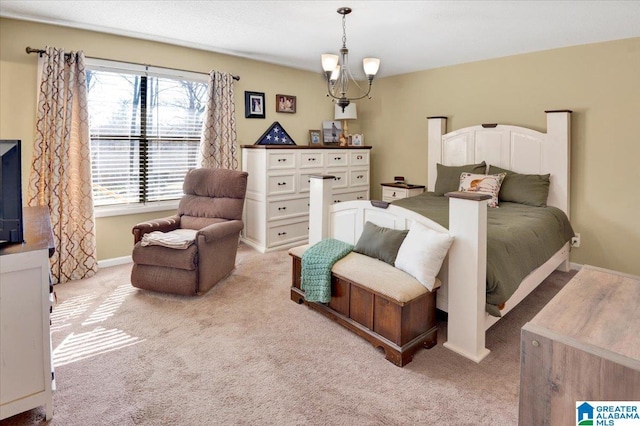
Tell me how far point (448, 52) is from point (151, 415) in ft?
14.0

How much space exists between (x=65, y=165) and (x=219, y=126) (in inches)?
64.3

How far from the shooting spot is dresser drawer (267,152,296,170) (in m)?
4.49

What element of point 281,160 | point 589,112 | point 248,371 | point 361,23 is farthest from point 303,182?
point 589,112

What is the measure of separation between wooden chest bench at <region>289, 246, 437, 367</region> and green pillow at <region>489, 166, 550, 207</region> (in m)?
2.04

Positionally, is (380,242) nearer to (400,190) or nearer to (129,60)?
(400,190)

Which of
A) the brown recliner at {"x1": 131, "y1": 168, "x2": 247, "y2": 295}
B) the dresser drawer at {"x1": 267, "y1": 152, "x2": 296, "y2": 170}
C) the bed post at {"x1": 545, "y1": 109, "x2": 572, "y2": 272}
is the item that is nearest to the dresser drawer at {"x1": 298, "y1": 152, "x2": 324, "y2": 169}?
the dresser drawer at {"x1": 267, "y1": 152, "x2": 296, "y2": 170}

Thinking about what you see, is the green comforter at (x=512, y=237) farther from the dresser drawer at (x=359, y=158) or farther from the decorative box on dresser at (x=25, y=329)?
the decorative box on dresser at (x=25, y=329)

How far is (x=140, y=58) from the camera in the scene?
396 cm

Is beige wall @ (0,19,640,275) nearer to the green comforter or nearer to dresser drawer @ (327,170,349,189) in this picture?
the green comforter

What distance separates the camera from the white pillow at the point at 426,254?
2285 millimetres

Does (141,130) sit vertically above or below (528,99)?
below

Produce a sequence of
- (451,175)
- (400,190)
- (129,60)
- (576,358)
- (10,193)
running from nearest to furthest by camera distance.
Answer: (576,358) → (10,193) → (129,60) → (451,175) → (400,190)

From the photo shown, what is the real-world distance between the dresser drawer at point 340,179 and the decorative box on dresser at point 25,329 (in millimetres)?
3735

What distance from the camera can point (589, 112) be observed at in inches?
148
